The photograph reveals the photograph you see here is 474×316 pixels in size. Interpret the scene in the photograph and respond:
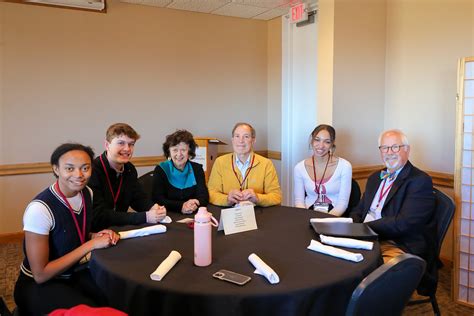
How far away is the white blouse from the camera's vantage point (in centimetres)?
290

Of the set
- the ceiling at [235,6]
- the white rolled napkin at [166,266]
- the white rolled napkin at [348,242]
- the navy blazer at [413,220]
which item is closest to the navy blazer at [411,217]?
the navy blazer at [413,220]

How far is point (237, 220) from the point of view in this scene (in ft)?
6.47

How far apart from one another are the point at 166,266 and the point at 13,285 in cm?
228

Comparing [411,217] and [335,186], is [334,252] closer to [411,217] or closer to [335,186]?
[411,217]

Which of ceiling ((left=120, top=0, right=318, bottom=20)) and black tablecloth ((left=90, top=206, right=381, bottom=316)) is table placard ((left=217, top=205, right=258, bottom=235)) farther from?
ceiling ((left=120, top=0, right=318, bottom=20))

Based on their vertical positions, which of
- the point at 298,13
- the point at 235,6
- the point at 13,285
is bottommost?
the point at 13,285

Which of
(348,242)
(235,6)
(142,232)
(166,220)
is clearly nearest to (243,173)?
(166,220)

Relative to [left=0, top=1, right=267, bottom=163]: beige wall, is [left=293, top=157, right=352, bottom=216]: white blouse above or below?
below

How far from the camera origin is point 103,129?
14.6 feet

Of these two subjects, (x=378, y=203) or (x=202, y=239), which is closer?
(x=202, y=239)

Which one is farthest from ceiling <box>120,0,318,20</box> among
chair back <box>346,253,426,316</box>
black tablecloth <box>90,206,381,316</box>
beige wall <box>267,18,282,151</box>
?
chair back <box>346,253,426,316</box>

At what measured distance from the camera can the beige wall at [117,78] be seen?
403 cm

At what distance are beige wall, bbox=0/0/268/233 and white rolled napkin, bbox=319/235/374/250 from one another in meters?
3.29

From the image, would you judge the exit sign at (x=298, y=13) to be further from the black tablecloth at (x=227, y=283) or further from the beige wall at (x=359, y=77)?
the black tablecloth at (x=227, y=283)
